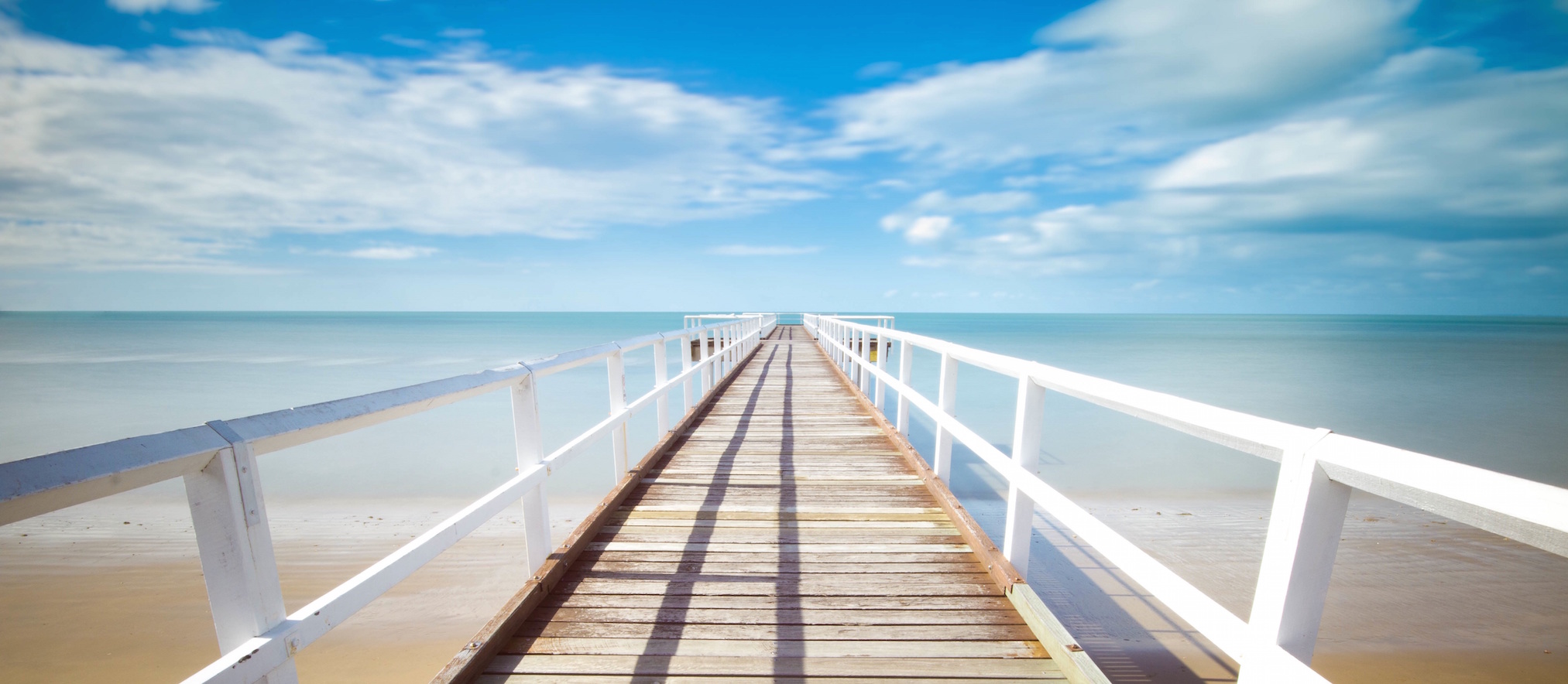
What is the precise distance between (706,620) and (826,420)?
13.1ft

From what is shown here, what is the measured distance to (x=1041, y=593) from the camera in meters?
6.29

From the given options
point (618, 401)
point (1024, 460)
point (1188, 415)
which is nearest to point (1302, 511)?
point (1188, 415)

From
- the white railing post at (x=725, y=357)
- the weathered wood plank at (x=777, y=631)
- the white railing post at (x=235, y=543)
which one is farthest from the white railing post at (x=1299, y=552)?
the white railing post at (x=725, y=357)

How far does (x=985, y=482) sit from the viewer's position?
10242 millimetres

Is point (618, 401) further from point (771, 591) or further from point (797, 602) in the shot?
point (797, 602)

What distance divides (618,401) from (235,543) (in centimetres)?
250

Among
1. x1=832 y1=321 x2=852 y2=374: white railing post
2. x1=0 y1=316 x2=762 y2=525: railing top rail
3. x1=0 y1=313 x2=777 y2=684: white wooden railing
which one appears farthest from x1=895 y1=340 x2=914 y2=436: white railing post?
x1=0 y1=316 x2=762 y2=525: railing top rail

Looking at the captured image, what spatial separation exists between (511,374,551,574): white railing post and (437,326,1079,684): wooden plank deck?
0.16 m

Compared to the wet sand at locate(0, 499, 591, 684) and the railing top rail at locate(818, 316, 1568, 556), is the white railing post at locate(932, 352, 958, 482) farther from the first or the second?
the wet sand at locate(0, 499, 591, 684)

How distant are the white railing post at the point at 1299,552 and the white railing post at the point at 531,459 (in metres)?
2.56

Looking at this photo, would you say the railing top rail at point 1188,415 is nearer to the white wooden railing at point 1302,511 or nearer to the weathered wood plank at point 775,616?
the white wooden railing at point 1302,511

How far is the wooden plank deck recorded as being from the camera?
2145 millimetres

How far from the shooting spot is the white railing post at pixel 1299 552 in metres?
1.20

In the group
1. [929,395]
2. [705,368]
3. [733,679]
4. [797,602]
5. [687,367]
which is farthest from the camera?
[929,395]
